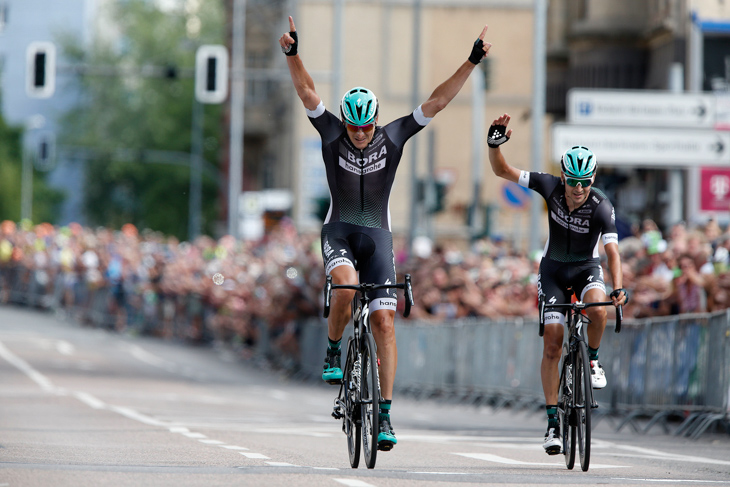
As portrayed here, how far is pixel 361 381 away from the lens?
10617 millimetres

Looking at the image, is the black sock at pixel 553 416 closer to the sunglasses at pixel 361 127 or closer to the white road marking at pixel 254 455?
the white road marking at pixel 254 455

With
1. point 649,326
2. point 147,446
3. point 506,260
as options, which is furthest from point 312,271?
point 147,446

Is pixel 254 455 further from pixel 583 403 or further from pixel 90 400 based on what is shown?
pixel 90 400

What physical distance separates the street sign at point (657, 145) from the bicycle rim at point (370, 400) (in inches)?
473

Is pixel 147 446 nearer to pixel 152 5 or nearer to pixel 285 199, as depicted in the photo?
pixel 285 199

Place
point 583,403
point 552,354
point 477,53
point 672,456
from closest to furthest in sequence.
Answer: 1. point 477,53
2. point 583,403
3. point 552,354
4. point 672,456

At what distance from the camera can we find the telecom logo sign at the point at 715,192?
868 inches

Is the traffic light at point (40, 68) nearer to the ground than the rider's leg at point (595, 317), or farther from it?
farther from it

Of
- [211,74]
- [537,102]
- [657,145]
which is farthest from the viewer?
[211,74]

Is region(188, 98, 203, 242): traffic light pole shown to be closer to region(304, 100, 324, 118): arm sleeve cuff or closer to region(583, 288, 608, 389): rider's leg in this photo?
region(583, 288, 608, 389): rider's leg

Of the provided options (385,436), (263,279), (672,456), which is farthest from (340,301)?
(263,279)

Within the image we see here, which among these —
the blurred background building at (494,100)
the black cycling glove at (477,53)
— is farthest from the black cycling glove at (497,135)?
the blurred background building at (494,100)

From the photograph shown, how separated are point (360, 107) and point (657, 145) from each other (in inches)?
482

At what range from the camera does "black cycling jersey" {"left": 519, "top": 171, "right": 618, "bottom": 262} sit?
12.1m
